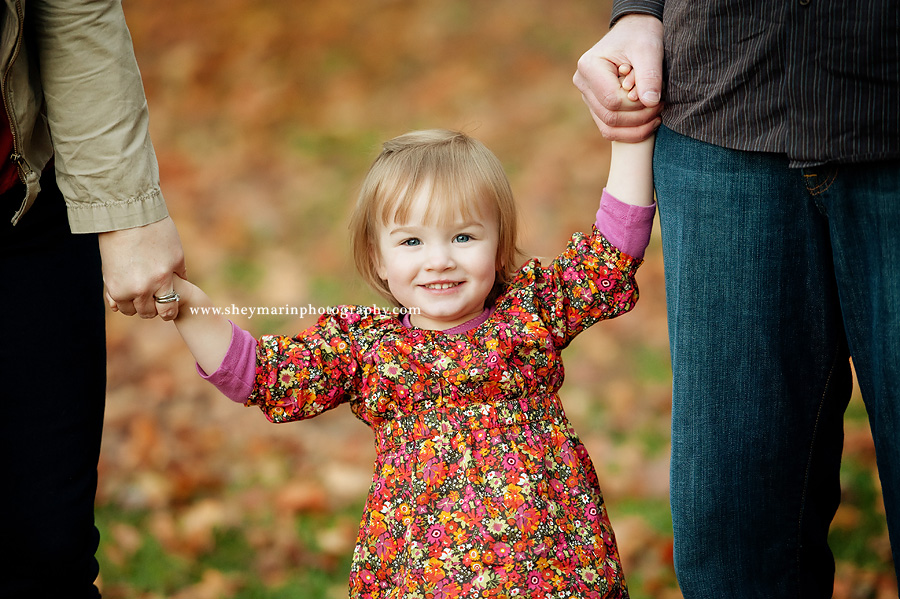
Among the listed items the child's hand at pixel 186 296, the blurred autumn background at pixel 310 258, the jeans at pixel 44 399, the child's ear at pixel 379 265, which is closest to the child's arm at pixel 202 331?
the child's hand at pixel 186 296

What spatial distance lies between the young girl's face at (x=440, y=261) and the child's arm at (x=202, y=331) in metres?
0.39

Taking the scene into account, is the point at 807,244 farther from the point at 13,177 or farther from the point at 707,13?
the point at 13,177

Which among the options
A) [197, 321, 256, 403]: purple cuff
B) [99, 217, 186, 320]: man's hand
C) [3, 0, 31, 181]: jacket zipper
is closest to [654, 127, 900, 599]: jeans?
[197, 321, 256, 403]: purple cuff

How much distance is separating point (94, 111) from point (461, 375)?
88cm

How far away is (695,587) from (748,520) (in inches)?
7.0

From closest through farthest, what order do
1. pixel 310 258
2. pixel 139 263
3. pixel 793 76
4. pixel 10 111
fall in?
pixel 793 76 → pixel 10 111 → pixel 139 263 → pixel 310 258

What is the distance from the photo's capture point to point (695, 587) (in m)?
1.87

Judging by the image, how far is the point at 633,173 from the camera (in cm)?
204

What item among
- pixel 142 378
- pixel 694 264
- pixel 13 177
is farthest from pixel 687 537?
pixel 142 378

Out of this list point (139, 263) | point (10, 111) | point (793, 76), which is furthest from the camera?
point (139, 263)

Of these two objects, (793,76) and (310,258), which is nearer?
(793,76)

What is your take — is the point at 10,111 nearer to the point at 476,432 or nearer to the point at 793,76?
the point at 476,432

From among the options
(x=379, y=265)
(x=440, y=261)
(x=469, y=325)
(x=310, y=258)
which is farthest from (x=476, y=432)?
(x=310, y=258)

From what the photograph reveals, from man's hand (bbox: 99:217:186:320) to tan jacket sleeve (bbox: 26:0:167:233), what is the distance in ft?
0.10
